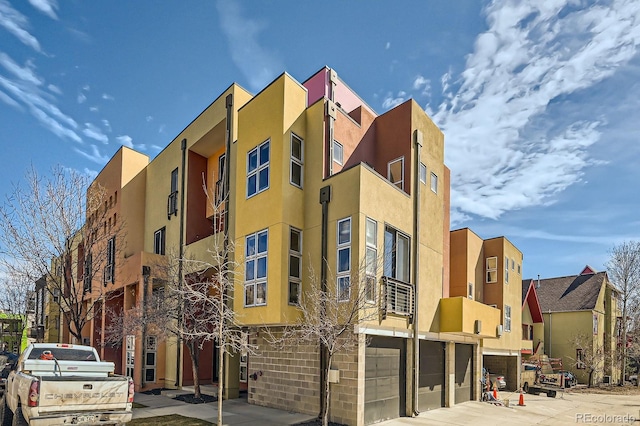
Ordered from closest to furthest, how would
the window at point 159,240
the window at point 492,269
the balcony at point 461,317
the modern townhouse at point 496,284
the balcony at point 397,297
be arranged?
the balcony at point 397,297, the balcony at point 461,317, the modern townhouse at point 496,284, the window at point 159,240, the window at point 492,269

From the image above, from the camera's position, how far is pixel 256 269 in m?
14.5

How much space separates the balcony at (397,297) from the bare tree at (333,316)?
Answer: 57cm

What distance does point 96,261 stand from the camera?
54.3 feet

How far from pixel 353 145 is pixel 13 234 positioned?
11304 millimetres

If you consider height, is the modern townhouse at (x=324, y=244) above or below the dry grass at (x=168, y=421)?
above

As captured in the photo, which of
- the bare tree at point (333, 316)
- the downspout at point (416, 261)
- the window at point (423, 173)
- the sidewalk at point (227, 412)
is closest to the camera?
the bare tree at point (333, 316)

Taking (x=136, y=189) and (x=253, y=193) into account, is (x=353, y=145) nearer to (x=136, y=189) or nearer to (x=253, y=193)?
(x=253, y=193)

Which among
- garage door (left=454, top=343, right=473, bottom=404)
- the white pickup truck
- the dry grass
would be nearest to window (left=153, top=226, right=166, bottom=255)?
the dry grass

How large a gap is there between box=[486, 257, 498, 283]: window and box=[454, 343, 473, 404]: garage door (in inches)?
205

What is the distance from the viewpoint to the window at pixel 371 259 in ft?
42.0

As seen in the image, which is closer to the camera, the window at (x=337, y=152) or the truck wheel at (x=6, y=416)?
the truck wheel at (x=6, y=416)

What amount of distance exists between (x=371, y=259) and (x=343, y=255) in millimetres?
810

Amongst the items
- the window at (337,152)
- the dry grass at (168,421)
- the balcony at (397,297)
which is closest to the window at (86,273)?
the dry grass at (168,421)

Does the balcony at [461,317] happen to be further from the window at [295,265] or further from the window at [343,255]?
the window at [295,265]
